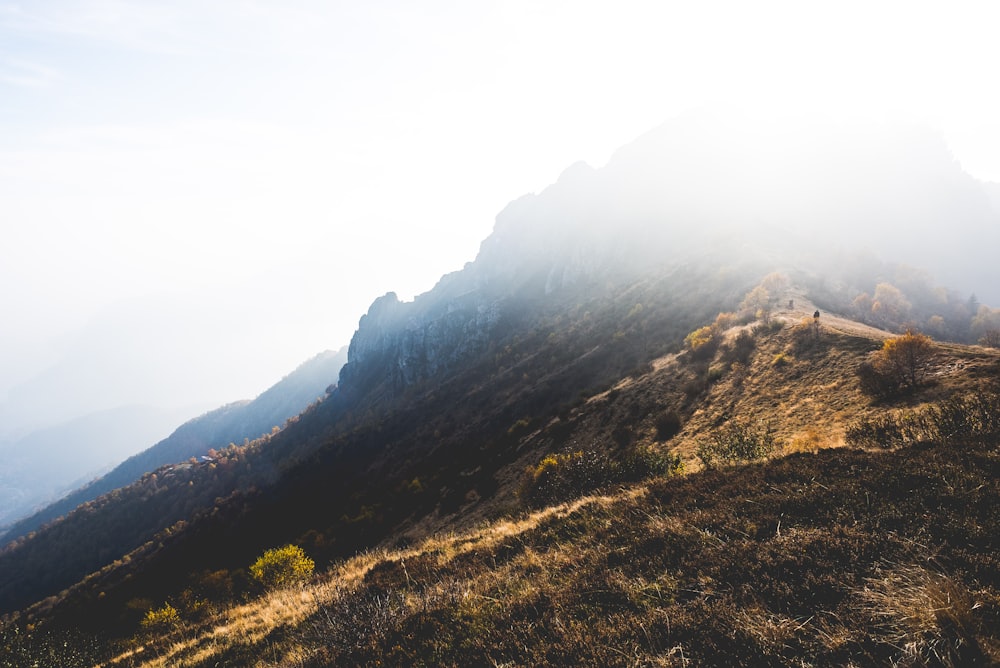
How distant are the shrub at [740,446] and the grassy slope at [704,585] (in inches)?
162

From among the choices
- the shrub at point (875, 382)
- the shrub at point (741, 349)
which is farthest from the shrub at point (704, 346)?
the shrub at point (875, 382)

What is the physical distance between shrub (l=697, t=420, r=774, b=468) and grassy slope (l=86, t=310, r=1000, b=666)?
4.11 metres

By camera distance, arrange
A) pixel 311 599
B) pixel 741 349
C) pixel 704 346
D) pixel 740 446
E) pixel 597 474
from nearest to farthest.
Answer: pixel 311 599 < pixel 740 446 < pixel 597 474 < pixel 741 349 < pixel 704 346

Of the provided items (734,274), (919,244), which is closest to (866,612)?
(734,274)

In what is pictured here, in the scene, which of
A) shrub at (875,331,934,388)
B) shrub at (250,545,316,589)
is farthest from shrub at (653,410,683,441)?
shrub at (250,545,316,589)

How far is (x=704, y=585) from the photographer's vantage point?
18.6 ft

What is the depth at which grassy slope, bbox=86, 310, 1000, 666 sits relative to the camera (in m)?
4.37

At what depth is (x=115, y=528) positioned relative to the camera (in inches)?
5458

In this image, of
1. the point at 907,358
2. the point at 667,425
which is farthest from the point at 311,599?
the point at 907,358

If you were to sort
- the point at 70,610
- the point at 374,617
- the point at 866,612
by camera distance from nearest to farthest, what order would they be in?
the point at 866,612 < the point at 374,617 < the point at 70,610

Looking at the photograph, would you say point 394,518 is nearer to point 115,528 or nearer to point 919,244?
point 115,528

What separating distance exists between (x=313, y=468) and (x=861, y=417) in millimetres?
113122

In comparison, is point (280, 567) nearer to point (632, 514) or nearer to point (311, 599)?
point (311, 599)

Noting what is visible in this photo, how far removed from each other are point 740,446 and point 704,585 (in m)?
12.7
